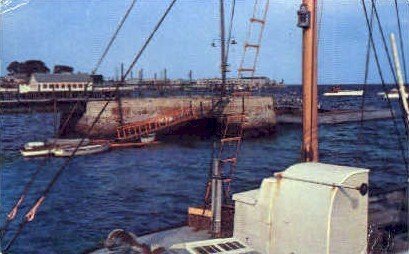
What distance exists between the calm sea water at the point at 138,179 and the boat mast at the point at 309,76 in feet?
11.4

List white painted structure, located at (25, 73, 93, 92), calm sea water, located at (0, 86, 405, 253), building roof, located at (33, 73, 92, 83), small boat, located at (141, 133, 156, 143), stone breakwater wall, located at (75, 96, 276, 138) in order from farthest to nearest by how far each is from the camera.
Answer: building roof, located at (33, 73, 92, 83), white painted structure, located at (25, 73, 93, 92), stone breakwater wall, located at (75, 96, 276, 138), small boat, located at (141, 133, 156, 143), calm sea water, located at (0, 86, 405, 253)

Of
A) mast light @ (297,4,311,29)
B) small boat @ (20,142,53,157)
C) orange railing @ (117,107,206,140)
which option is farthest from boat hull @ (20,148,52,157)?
mast light @ (297,4,311,29)

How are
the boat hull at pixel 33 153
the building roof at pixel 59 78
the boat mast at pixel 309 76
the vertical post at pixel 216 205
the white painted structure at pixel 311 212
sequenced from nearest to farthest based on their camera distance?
the white painted structure at pixel 311 212
the boat mast at pixel 309 76
the vertical post at pixel 216 205
the boat hull at pixel 33 153
the building roof at pixel 59 78

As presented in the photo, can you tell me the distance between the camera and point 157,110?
73312 mm

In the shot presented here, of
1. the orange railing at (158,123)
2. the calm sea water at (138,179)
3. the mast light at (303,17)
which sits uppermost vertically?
the mast light at (303,17)

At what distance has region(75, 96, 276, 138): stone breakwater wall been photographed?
70.9 meters

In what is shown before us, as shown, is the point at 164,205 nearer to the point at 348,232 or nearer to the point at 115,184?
the point at 115,184

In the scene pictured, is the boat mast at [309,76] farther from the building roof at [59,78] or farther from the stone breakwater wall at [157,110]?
the building roof at [59,78]

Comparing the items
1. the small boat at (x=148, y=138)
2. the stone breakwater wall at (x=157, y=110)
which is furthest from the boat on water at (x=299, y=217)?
the stone breakwater wall at (x=157, y=110)

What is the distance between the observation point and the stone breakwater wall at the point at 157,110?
7094 cm

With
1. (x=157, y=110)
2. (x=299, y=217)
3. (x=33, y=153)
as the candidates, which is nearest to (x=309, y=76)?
(x=299, y=217)

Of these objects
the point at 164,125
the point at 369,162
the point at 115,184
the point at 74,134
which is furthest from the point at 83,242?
the point at 74,134

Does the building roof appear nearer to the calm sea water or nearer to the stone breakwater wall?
the calm sea water

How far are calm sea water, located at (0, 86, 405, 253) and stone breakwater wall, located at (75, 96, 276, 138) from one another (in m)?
3.55
